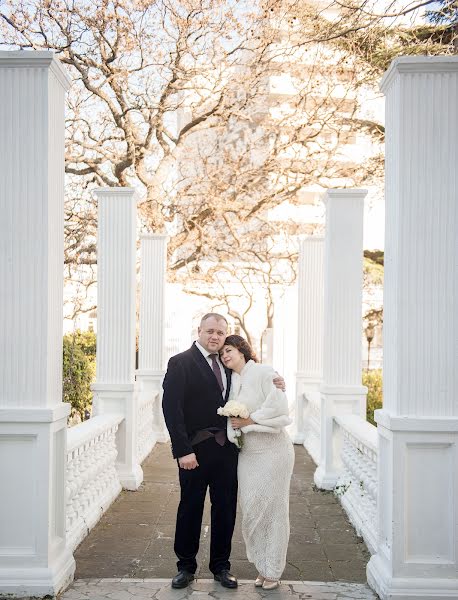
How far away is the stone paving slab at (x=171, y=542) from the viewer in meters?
5.56

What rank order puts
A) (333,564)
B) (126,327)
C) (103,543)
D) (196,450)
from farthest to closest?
(126,327) → (103,543) → (333,564) → (196,450)

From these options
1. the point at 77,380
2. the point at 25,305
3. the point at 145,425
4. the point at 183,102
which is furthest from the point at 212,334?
the point at 183,102

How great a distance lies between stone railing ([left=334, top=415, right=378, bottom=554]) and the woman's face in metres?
1.59

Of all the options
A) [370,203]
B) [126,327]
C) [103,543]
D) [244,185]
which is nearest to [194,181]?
[244,185]

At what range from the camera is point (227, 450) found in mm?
5199

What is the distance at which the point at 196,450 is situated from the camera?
17.1ft

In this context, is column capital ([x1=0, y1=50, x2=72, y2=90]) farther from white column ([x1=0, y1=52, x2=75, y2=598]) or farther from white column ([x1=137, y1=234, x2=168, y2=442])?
white column ([x1=137, y1=234, x2=168, y2=442])

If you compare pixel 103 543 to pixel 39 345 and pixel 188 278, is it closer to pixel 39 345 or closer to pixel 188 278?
pixel 39 345

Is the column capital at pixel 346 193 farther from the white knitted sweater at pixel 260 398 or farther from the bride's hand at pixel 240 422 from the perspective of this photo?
the bride's hand at pixel 240 422

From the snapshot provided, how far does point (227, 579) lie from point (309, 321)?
6642 mm

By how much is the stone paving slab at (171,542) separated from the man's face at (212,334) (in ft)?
5.34

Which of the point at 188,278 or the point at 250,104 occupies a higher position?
the point at 250,104

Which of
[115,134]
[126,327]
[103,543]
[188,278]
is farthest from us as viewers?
[188,278]

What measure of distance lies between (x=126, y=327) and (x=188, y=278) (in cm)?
984
